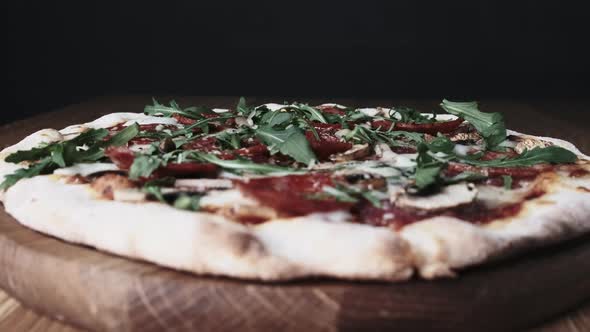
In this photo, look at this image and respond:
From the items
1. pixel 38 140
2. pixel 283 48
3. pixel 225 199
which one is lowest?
pixel 283 48

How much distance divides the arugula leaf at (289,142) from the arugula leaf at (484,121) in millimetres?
733

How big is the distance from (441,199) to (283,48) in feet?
13.4

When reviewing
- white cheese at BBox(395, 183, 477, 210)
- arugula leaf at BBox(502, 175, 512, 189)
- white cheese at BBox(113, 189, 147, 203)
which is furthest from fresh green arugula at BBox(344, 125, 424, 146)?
white cheese at BBox(113, 189, 147, 203)

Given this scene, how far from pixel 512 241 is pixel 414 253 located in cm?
24

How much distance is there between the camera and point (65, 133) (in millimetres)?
2988

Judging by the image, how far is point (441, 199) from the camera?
2.00m

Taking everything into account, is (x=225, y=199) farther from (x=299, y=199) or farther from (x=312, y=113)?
(x=312, y=113)

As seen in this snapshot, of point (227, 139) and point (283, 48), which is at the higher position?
point (227, 139)

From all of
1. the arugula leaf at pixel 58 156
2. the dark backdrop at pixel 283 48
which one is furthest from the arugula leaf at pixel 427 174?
the dark backdrop at pixel 283 48

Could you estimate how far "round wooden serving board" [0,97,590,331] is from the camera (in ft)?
5.34

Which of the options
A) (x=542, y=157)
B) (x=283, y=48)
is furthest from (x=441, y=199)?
(x=283, y=48)

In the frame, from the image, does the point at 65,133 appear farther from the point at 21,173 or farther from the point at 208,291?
the point at 208,291

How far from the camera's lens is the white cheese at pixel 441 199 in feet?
6.45

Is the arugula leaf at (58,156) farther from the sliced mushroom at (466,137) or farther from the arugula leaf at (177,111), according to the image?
the sliced mushroom at (466,137)
